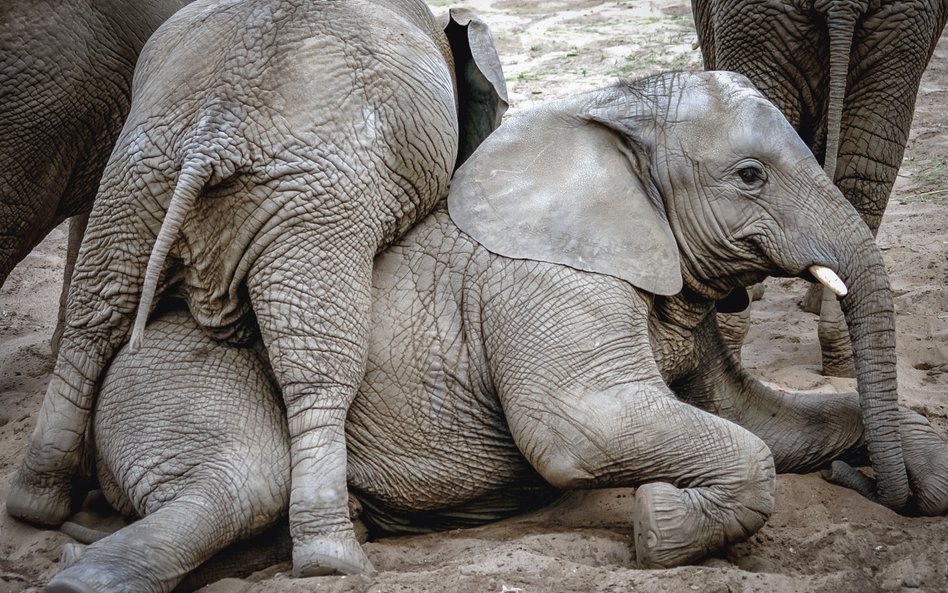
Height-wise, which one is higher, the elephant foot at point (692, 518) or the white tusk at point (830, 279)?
the white tusk at point (830, 279)

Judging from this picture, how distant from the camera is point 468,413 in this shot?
3.52 m

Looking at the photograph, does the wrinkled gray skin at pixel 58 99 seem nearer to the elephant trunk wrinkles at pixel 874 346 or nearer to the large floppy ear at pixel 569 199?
the large floppy ear at pixel 569 199

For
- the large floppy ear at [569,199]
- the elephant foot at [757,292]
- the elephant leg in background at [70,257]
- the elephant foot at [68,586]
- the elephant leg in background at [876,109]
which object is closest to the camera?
the elephant foot at [68,586]

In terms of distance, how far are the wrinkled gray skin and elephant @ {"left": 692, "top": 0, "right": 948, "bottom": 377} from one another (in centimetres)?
223

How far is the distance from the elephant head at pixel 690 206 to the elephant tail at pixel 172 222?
831mm

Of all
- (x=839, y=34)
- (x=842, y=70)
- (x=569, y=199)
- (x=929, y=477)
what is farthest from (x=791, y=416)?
(x=839, y=34)

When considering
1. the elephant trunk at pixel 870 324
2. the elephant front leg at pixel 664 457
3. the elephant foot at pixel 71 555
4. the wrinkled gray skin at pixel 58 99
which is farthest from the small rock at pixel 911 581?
the wrinkled gray skin at pixel 58 99

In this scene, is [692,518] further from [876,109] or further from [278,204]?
[876,109]

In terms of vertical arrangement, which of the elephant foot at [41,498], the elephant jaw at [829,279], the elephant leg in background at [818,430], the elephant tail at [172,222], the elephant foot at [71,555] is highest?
the elephant tail at [172,222]

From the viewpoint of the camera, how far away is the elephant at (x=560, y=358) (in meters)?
3.22

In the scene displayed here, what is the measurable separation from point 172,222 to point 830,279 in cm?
179

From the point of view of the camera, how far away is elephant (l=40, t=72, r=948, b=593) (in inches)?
127

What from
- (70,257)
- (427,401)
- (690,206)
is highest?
(690,206)

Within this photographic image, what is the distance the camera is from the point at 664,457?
10.6ft
